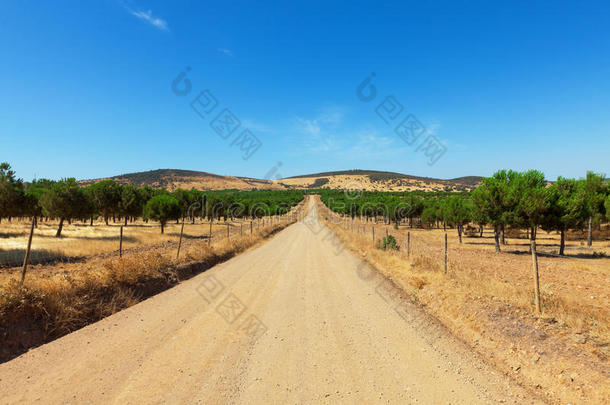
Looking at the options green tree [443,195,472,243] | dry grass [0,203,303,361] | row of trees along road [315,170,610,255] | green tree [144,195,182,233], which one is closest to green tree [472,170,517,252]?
row of trees along road [315,170,610,255]

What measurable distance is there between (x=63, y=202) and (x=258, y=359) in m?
47.1

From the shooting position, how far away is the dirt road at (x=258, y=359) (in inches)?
200

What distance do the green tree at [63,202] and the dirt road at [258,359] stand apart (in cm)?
4046

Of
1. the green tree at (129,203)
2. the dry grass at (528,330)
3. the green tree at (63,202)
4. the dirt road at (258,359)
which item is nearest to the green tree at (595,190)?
the dry grass at (528,330)

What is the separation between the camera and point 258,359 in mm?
6395

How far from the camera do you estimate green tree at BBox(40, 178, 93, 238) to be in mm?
39969

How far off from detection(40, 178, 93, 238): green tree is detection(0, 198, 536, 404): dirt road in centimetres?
4046

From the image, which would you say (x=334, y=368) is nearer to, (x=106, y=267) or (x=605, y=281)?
(x=106, y=267)

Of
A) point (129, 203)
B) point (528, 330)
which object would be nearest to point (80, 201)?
point (129, 203)

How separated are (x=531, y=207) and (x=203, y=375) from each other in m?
34.7

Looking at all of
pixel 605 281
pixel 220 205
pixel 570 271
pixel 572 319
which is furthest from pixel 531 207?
pixel 220 205

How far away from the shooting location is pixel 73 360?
630cm

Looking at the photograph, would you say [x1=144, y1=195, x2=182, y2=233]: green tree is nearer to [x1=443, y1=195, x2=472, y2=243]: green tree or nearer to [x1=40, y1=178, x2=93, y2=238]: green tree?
[x1=40, y1=178, x2=93, y2=238]: green tree

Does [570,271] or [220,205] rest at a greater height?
[220,205]
